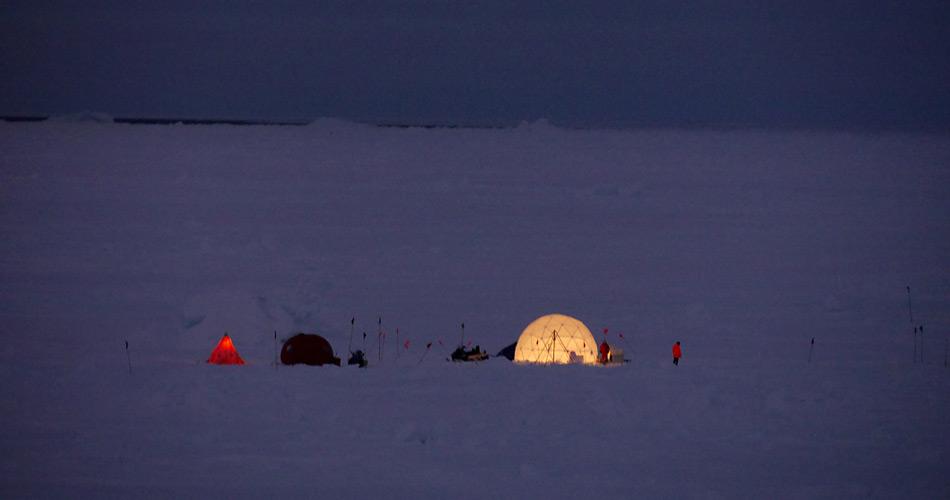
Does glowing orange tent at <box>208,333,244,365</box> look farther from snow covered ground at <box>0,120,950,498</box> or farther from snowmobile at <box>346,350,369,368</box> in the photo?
snowmobile at <box>346,350,369,368</box>

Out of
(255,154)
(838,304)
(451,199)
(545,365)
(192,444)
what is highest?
(255,154)

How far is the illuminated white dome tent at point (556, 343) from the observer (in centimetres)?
1529

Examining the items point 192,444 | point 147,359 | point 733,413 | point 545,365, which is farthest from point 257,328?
point 733,413

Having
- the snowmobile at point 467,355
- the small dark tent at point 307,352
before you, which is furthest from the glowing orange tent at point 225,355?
the snowmobile at point 467,355

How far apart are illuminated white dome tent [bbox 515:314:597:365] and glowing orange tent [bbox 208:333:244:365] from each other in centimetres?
387

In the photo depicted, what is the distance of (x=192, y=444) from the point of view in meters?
10.3

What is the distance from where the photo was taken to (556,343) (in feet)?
50.4

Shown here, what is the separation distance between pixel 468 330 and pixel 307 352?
3.97 meters

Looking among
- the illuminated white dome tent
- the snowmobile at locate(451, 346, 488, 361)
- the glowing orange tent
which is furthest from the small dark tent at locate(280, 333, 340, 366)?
the illuminated white dome tent

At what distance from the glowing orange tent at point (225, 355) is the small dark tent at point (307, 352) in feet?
1.99

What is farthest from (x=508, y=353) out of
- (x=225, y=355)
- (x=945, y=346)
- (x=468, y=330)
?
(x=945, y=346)

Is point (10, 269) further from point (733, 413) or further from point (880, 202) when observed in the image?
point (880, 202)

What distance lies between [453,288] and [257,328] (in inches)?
212

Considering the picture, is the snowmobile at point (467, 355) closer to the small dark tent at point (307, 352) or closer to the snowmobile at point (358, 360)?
the snowmobile at point (358, 360)
